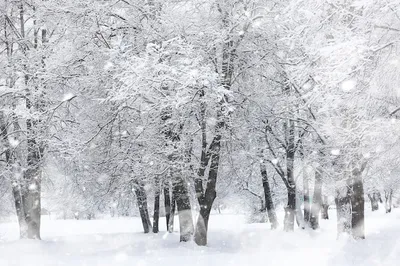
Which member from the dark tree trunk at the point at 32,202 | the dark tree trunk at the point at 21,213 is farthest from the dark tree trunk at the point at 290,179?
the dark tree trunk at the point at 21,213

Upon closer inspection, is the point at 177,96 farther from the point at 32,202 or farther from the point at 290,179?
the point at 290,179

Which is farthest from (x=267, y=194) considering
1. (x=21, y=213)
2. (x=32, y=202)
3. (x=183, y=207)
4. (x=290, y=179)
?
(x=21, y=213)

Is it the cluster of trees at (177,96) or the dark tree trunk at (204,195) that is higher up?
the cluster of trees at (177,96)

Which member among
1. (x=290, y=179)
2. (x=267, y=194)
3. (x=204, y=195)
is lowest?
(x=267, y=194)

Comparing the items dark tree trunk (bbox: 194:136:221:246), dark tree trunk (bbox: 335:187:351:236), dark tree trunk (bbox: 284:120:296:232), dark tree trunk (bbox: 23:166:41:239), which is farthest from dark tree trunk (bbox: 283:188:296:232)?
dark tree trunk (bbox: 23:166:41:239)

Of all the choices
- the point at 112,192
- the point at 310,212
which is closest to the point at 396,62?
the point at 112,192

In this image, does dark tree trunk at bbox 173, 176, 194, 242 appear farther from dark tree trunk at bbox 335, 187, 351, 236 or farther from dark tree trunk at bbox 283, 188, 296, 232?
dark tree trunk at bbox 283, 188, 296, 232

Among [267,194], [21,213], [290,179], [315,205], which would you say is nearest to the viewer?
[21,213]

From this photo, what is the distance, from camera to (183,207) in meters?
15.0

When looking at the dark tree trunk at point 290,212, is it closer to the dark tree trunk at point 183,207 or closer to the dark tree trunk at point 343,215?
the dark tree trunk at point 343,215

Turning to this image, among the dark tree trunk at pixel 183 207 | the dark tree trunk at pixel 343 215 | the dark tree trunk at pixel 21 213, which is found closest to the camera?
the dark tree trunk at pixel 183 207

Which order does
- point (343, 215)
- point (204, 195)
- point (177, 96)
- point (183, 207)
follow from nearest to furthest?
1. point (177, 96)
2. point (204, 195)
3. point (183, 207)
4. point (343, 215)

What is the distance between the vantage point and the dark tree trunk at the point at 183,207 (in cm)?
1481

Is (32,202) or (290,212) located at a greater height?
(32,202)
